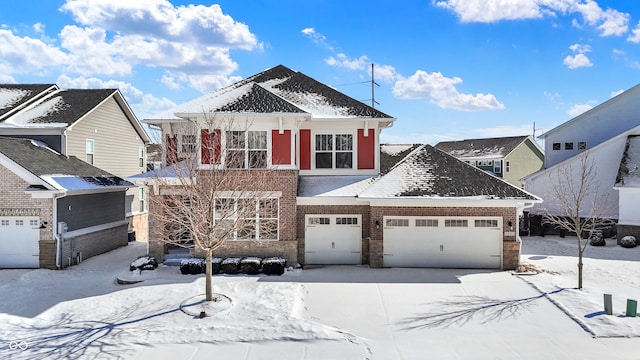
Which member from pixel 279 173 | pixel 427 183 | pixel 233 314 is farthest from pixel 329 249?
pixel 233 314

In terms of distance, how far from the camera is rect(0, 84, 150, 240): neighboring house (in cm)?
2128

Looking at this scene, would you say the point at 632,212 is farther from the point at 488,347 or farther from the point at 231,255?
the point at 231,255

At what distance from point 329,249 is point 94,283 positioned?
28.7 feet

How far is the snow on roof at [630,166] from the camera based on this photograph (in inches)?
872

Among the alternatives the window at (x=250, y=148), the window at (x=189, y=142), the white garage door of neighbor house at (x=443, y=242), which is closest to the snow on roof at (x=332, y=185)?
the white garage door of neighbor house at (x=443, y=242)

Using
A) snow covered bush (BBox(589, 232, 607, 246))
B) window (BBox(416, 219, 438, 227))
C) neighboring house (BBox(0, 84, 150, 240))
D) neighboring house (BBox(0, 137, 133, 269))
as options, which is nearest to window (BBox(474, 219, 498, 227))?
window (BBox(416, 219, 438, 227))

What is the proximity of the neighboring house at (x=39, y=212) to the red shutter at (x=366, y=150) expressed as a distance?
484 inches

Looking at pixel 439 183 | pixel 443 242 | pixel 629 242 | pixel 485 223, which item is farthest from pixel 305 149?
pixel 629 242

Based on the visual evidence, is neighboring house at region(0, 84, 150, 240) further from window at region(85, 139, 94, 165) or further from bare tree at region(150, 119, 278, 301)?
bare tree at region(150, 119, 278, 301)

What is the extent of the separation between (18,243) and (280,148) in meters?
11.2

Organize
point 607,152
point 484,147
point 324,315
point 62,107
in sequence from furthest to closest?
1. point 484,147
2. point 607,152
3. point 62,107
4. point 324,315

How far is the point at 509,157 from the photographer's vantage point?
1670 inches

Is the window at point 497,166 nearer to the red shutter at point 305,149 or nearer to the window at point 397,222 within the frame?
the window at point 397,222

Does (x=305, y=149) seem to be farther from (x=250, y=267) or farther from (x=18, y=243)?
(x=18, y=243)
